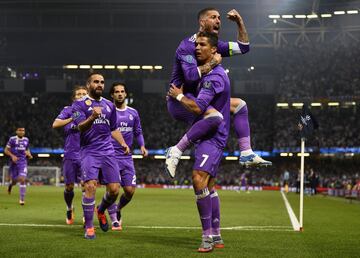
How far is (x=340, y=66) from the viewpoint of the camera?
2360 inches

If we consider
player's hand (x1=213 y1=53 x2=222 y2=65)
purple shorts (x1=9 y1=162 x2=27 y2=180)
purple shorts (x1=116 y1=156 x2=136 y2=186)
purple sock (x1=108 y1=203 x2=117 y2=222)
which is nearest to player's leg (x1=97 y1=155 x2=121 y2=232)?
purple sock (x1=108 y1=203 x2=117 y2=222)

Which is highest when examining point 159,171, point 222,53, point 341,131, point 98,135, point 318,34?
point 318,34

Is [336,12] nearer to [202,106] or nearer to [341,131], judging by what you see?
[341,131]

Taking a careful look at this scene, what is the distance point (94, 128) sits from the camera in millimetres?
10688

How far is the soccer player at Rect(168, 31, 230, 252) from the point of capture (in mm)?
8344

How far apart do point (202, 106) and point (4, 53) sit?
187 ft

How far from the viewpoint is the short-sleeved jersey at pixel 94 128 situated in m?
10.6

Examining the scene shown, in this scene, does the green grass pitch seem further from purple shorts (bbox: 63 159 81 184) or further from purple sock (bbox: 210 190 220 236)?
purple shorts (bbox: 63 159 81 184)

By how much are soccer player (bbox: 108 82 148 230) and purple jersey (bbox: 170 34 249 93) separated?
3983mm

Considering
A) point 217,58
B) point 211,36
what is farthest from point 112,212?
point 211,36

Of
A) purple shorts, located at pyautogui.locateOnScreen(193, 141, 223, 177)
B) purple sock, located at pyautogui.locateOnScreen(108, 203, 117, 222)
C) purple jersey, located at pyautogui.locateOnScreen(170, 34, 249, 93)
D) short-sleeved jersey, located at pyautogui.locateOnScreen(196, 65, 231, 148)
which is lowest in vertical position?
purple sock, located at pyautogui.locateOnScreen(108, 203, 117, 222)

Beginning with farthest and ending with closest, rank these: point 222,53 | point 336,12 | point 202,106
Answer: point 336,12, point 222,53, point 202,106

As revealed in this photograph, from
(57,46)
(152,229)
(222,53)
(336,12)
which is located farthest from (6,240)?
(57,46)

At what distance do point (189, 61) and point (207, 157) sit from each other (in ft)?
4.32
